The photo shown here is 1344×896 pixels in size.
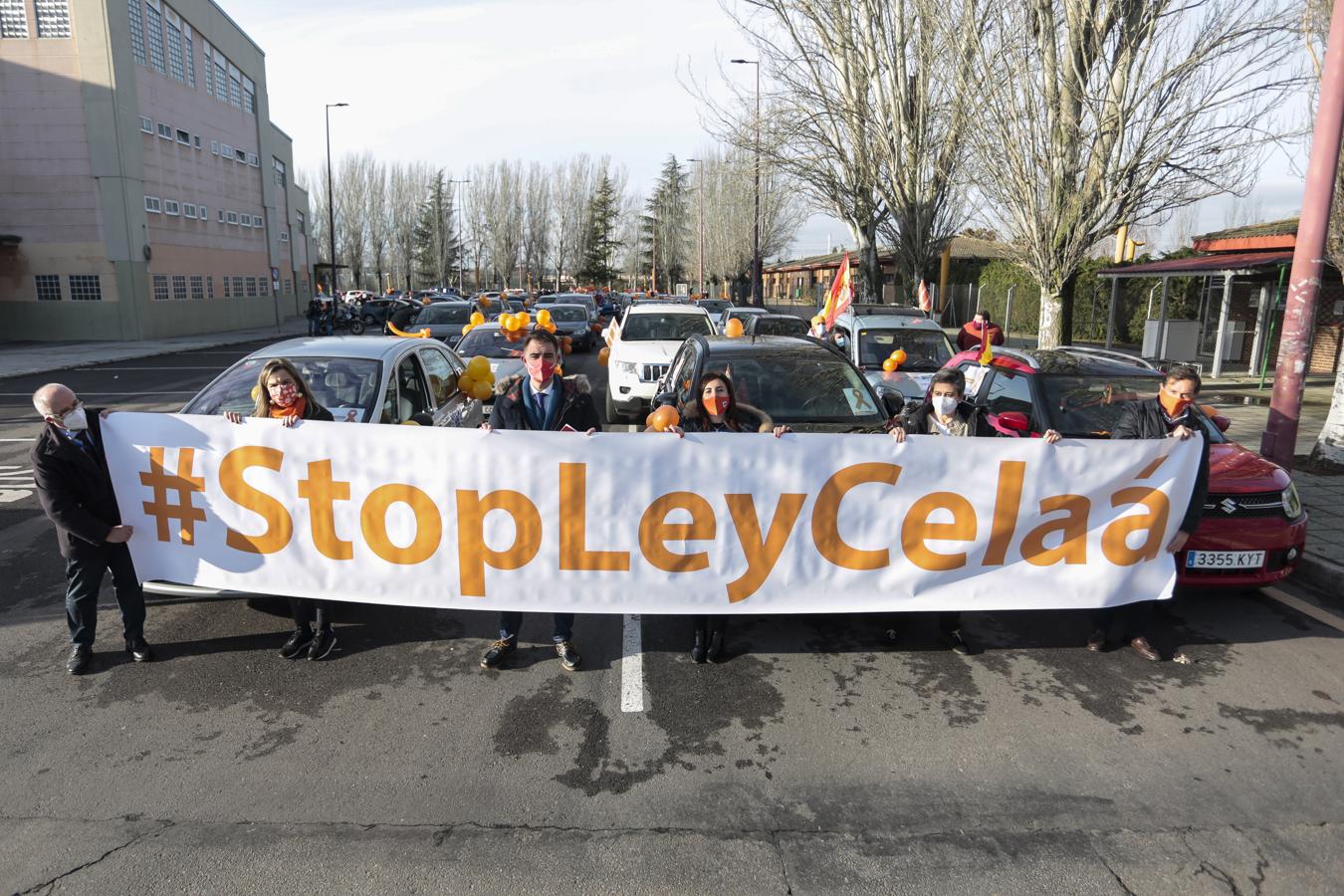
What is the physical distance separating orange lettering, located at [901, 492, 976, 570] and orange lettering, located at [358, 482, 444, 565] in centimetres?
265

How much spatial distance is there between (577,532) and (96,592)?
2691 mm

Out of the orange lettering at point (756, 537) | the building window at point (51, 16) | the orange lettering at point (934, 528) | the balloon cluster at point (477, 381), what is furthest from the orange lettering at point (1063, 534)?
the building window at point (51, 16)

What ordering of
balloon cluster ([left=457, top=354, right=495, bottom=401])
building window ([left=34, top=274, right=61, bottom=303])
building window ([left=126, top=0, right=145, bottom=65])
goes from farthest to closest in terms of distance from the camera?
building window ([left=126, top=0, right=145, bottom=65]) → building window ([left=34, top=274, right=61, bottom=303]) → balloon cluster ([left=457, top=354, right=495, bottom=401])

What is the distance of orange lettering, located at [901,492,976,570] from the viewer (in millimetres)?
4805

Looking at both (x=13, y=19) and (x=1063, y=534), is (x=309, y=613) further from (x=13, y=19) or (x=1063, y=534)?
(x=13, y=19)

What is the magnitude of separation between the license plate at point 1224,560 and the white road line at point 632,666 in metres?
3.56

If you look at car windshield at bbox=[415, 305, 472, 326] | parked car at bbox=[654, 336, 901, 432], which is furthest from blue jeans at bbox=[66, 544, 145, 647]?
car windshield at bbox=[415, 305, 472, 326]

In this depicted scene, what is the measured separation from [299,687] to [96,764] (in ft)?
3.17

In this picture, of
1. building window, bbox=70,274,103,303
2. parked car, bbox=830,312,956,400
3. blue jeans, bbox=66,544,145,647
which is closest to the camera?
blue jeans, bbox=66,544,145,647

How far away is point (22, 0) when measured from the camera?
1169 inches

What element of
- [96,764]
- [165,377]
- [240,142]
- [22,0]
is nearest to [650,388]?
[96,764]

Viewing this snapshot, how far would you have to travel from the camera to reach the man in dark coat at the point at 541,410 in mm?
4887

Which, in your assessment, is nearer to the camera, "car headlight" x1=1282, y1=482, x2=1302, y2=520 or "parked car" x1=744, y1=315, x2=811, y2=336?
"car headlight" x1=1282, y1=482, x2=1302, y2=520

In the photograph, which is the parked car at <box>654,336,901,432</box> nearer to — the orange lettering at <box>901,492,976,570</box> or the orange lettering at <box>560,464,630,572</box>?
the orange lettering at <box>901,492,976,570</box>
